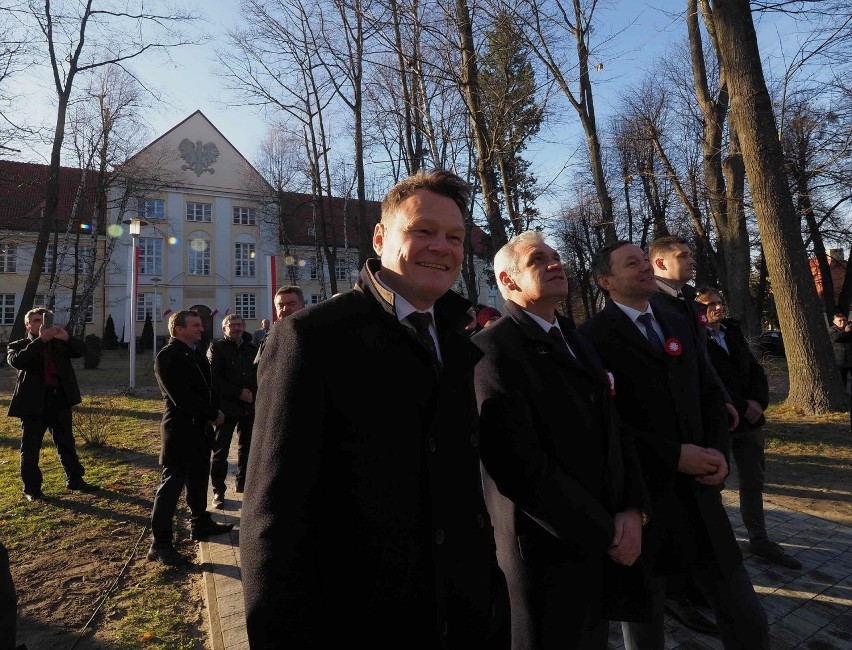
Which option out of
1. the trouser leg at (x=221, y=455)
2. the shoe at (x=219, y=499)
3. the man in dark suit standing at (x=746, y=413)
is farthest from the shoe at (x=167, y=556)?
the man in dark suit standing at (x=746, y=413)

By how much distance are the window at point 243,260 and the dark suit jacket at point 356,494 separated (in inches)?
1748

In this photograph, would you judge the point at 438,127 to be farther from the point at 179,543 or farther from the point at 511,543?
the point at 511,543

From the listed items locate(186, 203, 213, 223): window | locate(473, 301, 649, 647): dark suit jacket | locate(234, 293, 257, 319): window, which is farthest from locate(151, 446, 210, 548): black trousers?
locate(186, 203, 213, 223): window

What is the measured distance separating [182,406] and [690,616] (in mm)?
4375

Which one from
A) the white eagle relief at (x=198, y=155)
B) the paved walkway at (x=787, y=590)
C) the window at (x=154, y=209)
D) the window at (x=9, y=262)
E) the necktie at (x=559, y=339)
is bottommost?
the paved walkway at (x=787, y=590)

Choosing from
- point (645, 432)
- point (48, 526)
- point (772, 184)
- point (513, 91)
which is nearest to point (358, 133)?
point (513, 91)

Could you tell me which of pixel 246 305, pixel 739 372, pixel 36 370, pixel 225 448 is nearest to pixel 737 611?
pixel 739 372

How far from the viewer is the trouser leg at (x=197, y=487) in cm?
477

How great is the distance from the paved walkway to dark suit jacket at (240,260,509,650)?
7.59ft

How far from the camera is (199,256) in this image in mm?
41312

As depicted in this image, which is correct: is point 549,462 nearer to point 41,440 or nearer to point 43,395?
point 43,395

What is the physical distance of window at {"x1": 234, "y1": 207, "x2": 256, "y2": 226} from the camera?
42.4 metres

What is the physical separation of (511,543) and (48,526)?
5.40 meters

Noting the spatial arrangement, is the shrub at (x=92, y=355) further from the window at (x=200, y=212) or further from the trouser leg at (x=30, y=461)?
the window at (x=200, y=212)
